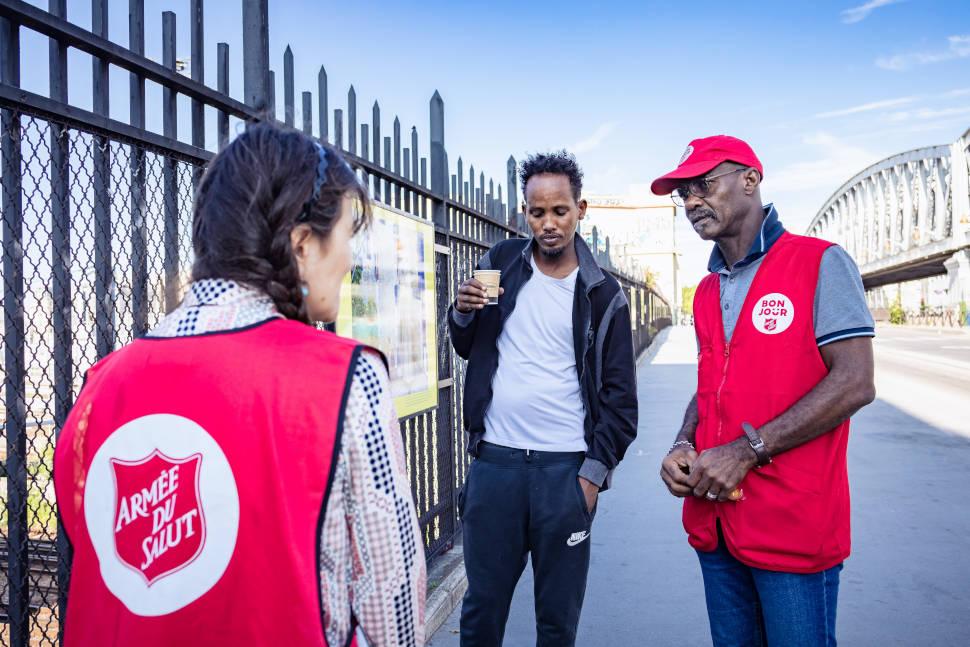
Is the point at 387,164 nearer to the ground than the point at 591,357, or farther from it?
farther from it

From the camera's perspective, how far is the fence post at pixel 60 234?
2064 mm

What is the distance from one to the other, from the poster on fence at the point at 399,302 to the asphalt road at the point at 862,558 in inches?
49.9

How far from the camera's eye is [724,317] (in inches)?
90.4

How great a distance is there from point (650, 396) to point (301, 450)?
12.3 metres

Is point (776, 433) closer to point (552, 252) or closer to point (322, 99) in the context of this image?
point (552, 252)

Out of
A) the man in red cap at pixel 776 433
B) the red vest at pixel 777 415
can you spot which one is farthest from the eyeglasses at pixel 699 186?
the red vest at pixel 777 415

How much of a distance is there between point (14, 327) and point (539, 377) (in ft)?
5.39

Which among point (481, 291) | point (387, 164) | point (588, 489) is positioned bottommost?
point (588, 489)

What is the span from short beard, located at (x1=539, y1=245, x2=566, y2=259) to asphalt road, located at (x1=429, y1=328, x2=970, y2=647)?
1.98m

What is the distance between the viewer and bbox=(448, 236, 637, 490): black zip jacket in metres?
2.72

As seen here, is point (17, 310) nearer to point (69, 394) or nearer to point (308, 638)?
point (69, 394)

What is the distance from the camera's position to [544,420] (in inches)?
108

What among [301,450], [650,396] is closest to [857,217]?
[650,396]

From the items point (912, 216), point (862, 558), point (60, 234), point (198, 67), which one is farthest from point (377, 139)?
point (912, 216)
